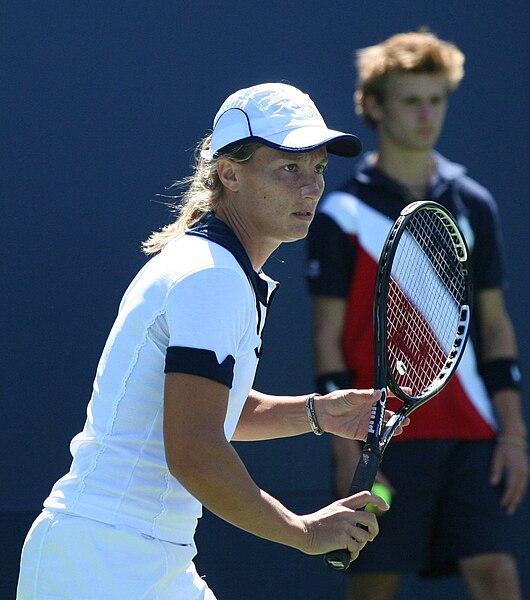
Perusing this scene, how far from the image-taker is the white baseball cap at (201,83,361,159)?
2393 mm

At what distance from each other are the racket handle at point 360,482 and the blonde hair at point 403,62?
5.32 feet

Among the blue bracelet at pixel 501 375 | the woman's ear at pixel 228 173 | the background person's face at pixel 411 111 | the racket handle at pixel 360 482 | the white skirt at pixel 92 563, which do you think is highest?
the woman's ear at pixel 228 173

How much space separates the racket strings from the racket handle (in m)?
0.66

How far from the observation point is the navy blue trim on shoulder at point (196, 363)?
2123mm

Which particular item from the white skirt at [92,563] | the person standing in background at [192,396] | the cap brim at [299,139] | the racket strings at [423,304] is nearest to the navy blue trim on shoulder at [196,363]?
the person standing in background at [192,396]

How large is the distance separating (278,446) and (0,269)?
1.01 metres

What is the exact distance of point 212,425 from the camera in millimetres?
2135

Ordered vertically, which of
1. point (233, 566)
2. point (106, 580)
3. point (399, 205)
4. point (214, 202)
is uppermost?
point (214, 202)

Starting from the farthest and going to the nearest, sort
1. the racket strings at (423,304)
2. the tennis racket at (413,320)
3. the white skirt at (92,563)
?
the racket strings at (423,304)
the tennis racket at (413,320)
the white skirt at (92,563)

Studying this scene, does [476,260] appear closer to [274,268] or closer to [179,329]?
[274,268]

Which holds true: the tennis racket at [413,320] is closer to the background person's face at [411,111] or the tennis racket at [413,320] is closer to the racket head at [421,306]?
the racket head at [421,306]

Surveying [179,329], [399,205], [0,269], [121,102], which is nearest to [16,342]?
[0,269]

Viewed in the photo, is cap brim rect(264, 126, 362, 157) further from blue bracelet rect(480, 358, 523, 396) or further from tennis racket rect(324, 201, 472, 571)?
blue bracelet rect(480, 358, 523, 396)

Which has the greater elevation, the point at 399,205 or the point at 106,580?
the point at 399,205
